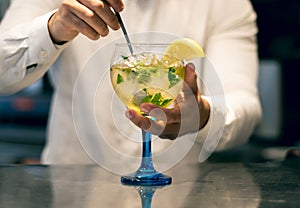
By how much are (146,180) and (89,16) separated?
0.38 meters

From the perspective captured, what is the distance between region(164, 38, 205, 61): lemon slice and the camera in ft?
4.08

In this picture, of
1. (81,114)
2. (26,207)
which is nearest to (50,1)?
(81,114)

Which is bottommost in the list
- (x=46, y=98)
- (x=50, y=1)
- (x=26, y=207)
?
(x=46, y=98)

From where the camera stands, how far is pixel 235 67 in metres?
1.98

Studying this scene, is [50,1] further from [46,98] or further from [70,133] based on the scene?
[46,98]

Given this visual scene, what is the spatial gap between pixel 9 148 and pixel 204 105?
2.83 m

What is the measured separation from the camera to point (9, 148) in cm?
413

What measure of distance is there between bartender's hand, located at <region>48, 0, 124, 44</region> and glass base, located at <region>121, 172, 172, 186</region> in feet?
1.09

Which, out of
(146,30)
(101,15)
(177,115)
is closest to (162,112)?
(177,115)

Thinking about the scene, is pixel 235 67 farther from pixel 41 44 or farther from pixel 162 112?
pixel 162 112

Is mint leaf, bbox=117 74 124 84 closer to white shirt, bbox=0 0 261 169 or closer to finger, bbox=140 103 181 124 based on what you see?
finger, bbox=140 103 181 124

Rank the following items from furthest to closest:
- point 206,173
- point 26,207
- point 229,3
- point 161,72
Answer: point 229,3
point 206,173
point 161,72
point 26,207

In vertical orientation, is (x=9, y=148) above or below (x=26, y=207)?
below

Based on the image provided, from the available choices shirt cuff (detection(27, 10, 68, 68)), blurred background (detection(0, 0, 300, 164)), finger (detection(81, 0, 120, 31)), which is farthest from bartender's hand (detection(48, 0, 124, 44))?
blurred background (detection(0, 0, 300, 164))
